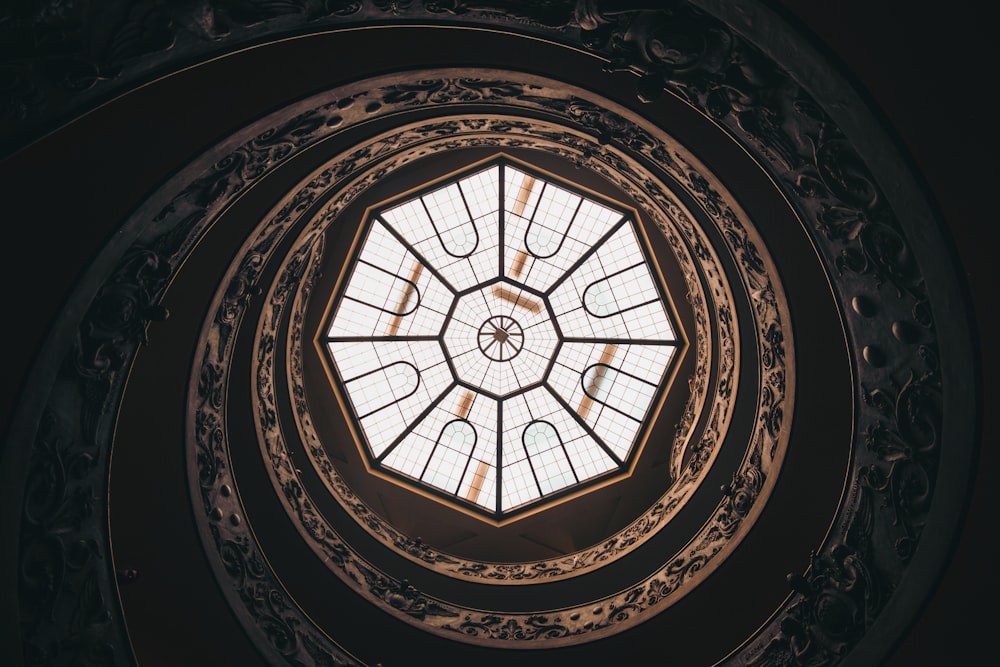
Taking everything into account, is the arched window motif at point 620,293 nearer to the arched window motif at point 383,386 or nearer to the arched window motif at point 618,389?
the arched window motif at point 618,389

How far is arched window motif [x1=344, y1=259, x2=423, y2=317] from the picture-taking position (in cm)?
1386

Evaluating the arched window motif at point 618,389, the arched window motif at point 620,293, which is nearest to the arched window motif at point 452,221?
the arched window motif at point 620,293

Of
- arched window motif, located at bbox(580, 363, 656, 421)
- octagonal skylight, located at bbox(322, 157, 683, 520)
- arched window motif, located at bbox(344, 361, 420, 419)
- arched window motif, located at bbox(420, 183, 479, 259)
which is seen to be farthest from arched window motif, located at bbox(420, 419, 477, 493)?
arched window motif, located at bbox(420, 183, 479, 259)

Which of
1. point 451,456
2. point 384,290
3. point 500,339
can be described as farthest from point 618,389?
point 384,290

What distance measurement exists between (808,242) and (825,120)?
2538 mm

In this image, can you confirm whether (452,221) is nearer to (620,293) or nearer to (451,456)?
(620,293)

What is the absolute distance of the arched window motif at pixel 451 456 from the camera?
14.8 m

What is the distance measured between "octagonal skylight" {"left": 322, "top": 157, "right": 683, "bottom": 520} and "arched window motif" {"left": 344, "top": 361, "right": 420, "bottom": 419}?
3 centimetres

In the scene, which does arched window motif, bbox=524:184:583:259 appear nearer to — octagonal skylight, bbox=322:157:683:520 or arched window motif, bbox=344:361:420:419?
octagonal skylight, bbox=322:157:683:520

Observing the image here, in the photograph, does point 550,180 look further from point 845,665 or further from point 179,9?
point 845,665

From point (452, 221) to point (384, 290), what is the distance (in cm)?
231

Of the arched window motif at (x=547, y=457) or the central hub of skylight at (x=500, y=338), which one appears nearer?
the central hub of skylight at (x=500, y=338)

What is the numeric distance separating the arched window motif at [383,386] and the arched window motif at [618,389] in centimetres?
430

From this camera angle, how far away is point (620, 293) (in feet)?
46.4
